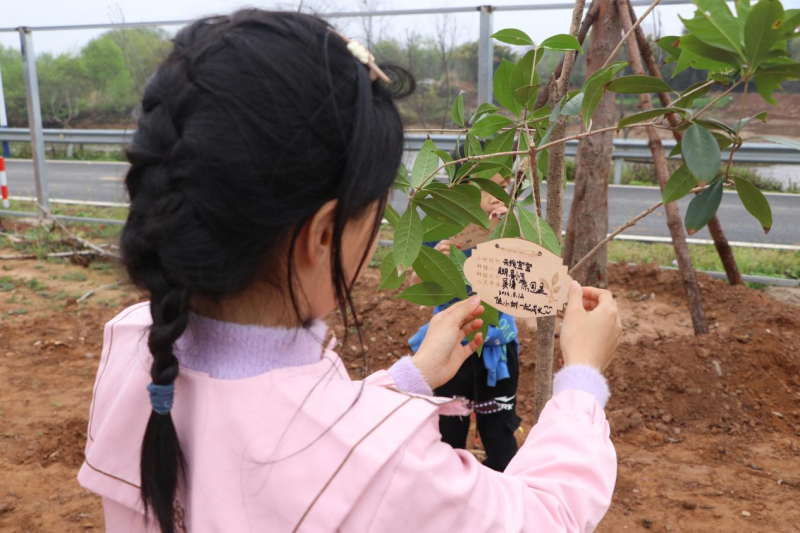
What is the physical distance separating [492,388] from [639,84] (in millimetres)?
1561

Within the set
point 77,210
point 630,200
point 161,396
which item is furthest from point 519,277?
point 630,200

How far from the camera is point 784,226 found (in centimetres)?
650

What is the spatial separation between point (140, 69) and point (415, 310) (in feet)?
9.93

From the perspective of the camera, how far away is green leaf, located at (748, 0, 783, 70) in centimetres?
81

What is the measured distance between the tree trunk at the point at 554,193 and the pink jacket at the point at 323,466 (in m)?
0.49

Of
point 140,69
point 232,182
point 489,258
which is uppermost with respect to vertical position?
point 140,69

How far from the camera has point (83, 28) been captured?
568 centimetres

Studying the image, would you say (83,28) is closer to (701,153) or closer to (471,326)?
(471,326)

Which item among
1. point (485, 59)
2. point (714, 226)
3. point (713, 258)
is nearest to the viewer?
point (714, 226)

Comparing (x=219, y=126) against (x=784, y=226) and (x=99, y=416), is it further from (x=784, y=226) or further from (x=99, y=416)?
(x=784, y=226)

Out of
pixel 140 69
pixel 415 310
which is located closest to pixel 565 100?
pixel 415 310

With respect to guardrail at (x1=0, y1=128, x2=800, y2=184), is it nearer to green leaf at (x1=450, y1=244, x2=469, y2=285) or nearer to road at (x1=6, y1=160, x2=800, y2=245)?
road at (x1=6, y1=160, x2=800, y2=245)

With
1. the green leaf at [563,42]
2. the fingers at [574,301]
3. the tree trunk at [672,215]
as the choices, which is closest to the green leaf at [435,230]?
the fingers at [574,301]

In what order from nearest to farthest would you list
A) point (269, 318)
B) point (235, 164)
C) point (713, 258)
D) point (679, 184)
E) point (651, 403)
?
point (235, 164) < point (269, 318) < point (679, 184) < point (651, 403) < point (713, 258)
